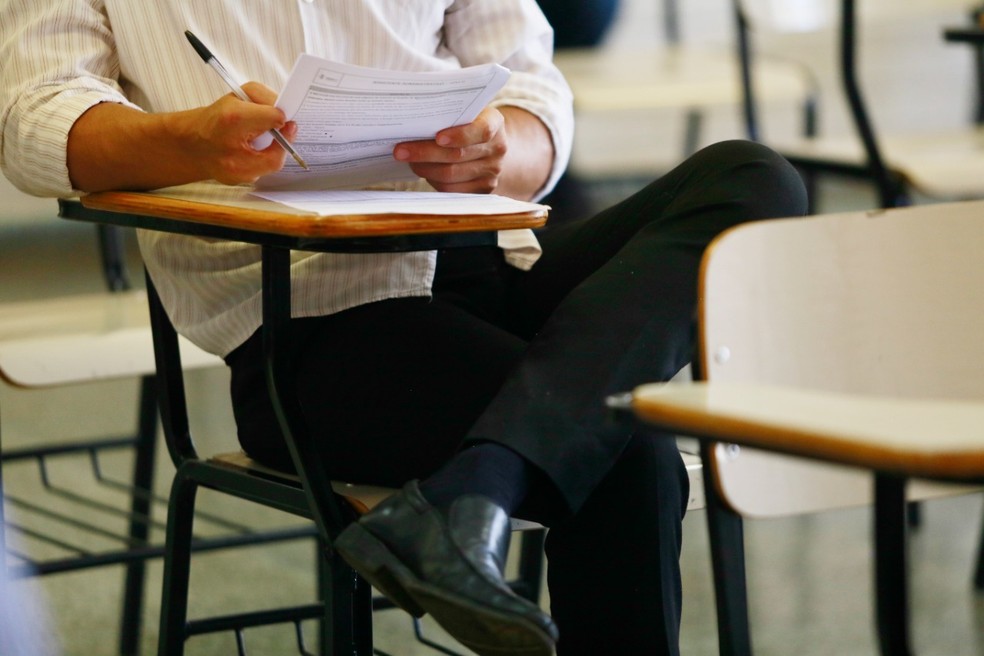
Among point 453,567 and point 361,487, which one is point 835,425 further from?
point 361,487

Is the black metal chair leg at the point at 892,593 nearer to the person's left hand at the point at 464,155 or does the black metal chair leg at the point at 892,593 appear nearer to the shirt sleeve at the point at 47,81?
the person's left hand at the point at 464,155

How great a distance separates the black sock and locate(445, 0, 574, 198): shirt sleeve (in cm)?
50

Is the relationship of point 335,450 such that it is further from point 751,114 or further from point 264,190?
point 751,114

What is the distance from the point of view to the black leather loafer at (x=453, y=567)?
81 cm

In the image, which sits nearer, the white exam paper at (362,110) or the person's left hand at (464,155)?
the white exam paper at (362,110)

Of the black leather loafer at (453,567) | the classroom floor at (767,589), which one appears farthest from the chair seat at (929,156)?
the black leather loafer at (453,567)

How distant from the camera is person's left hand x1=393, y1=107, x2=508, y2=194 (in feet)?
3.56

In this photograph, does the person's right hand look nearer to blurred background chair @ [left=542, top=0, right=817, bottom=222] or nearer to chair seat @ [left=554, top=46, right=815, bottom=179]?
blurred background chair @ [left=542, top=0, right=817, bottom=222]

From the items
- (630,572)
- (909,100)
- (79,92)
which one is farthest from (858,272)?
(909,100)

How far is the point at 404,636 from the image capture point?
1834mm

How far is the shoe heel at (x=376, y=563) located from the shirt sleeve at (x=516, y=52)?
0.57 metres

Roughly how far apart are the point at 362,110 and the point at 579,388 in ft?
0.88

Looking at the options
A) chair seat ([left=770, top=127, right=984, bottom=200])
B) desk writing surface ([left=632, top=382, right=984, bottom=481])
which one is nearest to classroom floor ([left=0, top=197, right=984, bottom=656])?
chair seat ([left=770, top=127, right=984, bottom=200])

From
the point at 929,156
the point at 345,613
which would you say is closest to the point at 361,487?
the point at 345,613
